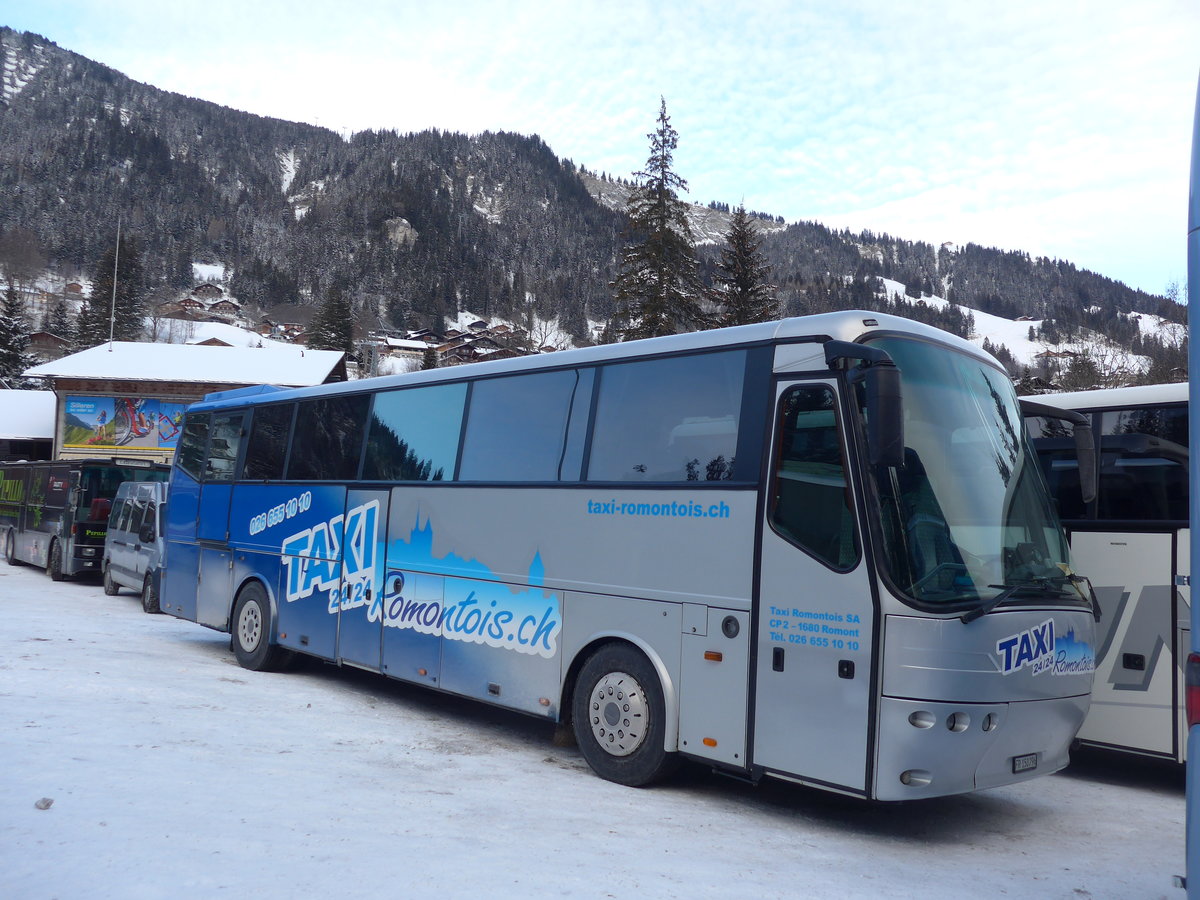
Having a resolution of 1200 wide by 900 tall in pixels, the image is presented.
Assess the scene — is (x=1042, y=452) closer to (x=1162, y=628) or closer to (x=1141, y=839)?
(x=1162, y=628)

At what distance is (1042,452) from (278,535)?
8.07 meters

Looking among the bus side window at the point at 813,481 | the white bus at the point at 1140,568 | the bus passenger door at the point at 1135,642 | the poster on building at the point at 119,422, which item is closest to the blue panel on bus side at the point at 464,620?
the bus side window at the point at 813,481

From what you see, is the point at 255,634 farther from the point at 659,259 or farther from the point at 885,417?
the point at 659,259

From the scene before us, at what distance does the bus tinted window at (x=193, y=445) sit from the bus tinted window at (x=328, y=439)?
2437 millimetres

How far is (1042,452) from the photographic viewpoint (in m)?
Result: 8.65

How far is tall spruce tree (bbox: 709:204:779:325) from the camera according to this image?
36.8 meters

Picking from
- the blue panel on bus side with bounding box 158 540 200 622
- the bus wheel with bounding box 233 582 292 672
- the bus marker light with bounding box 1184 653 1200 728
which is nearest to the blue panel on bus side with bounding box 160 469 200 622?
the blue panel on bus side with bounding box 158 540 200 622

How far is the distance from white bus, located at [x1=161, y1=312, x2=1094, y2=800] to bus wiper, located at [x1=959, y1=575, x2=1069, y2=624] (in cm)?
2

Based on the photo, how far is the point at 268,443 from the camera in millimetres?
11727

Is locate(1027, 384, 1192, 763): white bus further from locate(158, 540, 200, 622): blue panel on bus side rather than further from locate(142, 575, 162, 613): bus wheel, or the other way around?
locate(142, 575, 162, 613): bus wheel

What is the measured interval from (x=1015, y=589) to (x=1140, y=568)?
111 inches

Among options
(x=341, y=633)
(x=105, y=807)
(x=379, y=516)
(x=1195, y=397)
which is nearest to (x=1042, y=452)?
(x=1195, y=397)

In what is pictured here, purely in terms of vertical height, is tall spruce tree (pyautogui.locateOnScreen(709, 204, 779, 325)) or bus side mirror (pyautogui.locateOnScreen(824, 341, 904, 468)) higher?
tall spruce tree (pyautogui.locateOnScreen(709, 204, 779, 325))

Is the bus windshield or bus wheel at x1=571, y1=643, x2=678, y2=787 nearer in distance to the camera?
the bus windshield
